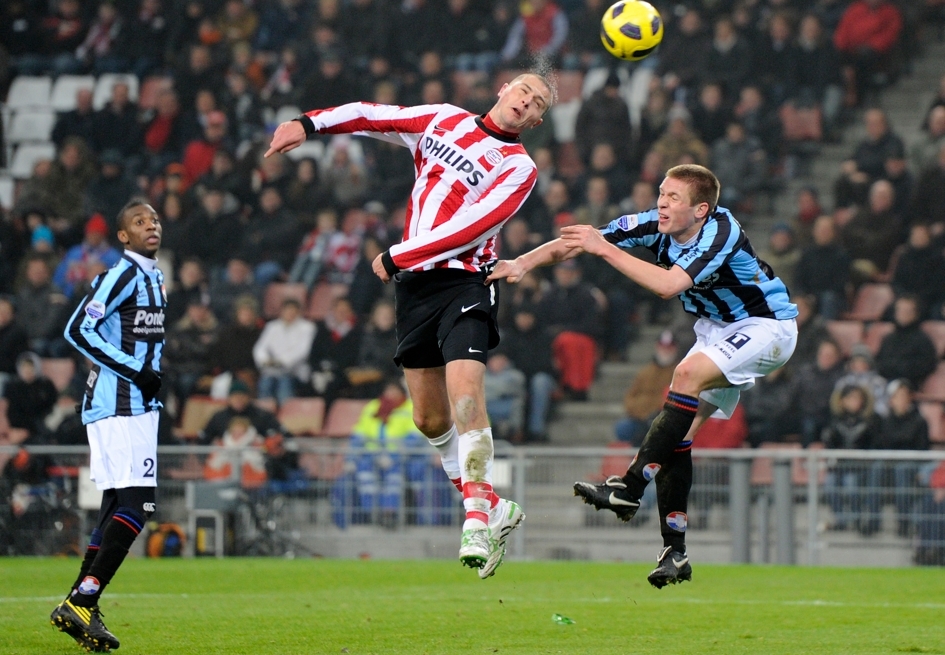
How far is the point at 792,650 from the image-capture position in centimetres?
776

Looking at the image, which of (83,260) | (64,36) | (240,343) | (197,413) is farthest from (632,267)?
(64,36)

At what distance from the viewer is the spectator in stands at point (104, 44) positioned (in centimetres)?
2323

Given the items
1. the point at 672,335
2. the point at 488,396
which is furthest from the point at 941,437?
the point at 488,396

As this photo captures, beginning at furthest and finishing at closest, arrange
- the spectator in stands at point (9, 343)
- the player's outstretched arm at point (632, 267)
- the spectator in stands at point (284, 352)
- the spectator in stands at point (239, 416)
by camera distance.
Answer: the spectator in stands at point (9, 343)
the spectator in stands at point (284, 352)
the spectator in stands at point (239, 416)
the player's outstretched arm at point (632, 267)

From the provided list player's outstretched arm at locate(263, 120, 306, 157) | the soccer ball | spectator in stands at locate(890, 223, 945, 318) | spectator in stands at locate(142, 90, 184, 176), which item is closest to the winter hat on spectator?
spectator in stands at locate(142, 90, 184, 176)

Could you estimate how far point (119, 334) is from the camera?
868 cm

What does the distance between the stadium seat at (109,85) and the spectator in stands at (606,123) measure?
7.68 meters

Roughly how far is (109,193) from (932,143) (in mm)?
11071

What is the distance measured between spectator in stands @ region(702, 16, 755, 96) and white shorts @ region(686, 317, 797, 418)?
440 inches

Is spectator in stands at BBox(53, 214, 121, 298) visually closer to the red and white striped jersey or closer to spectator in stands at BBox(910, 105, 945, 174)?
spectator in stands at BBox(910, 105, 945, 174)

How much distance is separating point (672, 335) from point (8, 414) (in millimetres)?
7729

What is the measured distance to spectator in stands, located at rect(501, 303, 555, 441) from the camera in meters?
16.9

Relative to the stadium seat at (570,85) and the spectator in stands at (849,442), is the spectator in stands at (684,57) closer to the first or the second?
the stadium seat at (570,85)

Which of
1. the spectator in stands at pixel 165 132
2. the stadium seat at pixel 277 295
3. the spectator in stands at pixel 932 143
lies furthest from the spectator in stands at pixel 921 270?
the spectator in stands at pixel 165 132
